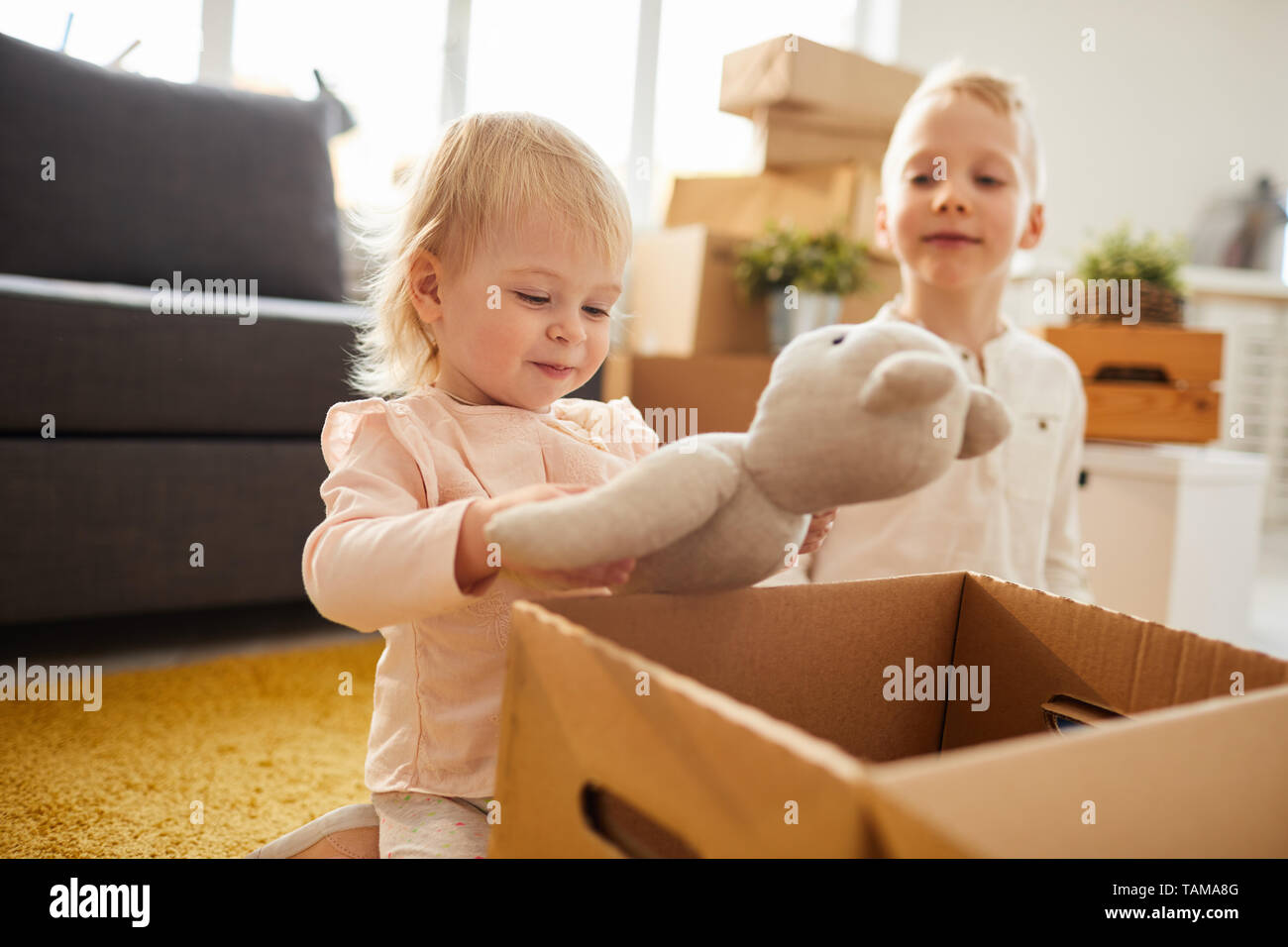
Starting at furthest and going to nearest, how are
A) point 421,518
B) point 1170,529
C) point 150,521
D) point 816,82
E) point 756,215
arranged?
point 756,215 → point 816,82 → point 1170,529 → point 150,521 → point 421,518

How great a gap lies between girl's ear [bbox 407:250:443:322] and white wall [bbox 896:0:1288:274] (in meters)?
3.03

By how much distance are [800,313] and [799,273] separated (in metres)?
0.10

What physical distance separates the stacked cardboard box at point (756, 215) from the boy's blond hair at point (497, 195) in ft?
4.28

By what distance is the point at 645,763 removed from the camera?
1.30 feet

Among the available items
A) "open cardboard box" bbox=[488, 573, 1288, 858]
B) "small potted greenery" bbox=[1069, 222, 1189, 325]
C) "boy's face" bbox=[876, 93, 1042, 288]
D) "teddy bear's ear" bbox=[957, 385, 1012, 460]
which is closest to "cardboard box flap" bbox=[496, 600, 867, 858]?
"open cardboard box" bbox=[488, 573, 1288, 858]

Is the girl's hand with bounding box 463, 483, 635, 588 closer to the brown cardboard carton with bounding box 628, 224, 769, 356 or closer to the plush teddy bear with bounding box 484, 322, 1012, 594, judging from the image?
the plush teddy bear with bounding box 484, 322, 1012, 594

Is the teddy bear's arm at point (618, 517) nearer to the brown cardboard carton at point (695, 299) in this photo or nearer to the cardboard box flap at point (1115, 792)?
the cardboard box flap at point (1115, 792)

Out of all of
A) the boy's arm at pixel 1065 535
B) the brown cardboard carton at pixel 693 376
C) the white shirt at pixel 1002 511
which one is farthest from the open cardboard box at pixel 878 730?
the brown cardboard carton at pixel 693 376

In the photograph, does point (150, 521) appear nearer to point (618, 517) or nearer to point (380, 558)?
point (380, 558)

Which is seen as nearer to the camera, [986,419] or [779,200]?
[986,419]

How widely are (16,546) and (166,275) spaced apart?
0.79 metres

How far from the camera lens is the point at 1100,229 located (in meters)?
3.65

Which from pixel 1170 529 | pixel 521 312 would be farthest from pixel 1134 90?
pixel 521 312

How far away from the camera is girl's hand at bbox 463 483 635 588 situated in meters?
0.53
